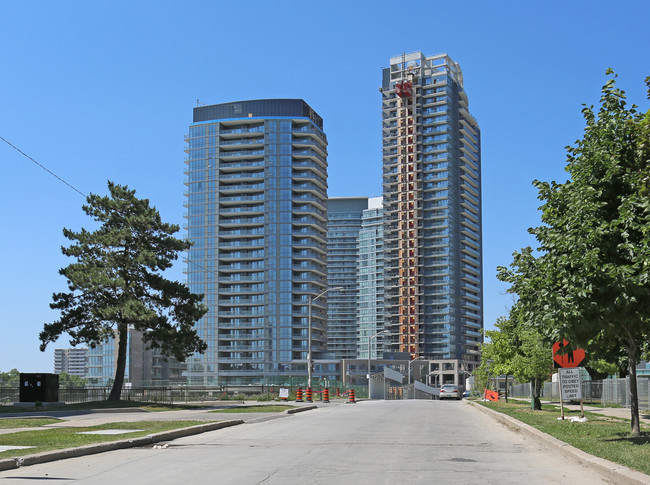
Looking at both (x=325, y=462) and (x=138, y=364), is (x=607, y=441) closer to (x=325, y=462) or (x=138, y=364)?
(x=325, y=462)

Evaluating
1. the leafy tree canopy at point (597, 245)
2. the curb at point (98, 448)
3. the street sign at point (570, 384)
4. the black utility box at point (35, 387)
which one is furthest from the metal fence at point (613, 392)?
the black utility box at point (35, 387)

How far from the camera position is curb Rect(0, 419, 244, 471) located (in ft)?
41.2

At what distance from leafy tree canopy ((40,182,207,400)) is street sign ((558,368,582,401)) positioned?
23592mm

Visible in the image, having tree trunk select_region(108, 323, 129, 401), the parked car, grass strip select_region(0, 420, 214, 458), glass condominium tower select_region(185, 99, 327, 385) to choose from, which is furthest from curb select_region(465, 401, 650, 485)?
glass condominium tower select_region(185, 99, 327, 385)

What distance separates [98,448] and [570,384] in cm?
1669

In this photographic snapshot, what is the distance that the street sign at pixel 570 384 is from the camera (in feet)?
82.3

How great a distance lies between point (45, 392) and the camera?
1563 inches

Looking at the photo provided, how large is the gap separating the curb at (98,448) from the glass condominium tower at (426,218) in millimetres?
164901

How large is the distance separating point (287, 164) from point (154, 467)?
138 metres

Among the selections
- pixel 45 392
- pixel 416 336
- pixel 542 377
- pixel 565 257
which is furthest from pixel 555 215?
pixel 416 336

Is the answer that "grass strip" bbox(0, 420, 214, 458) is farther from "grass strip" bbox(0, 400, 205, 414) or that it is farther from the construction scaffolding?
the construction scaffolding

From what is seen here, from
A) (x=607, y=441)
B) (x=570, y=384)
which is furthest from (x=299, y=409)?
(x=607, y=441)

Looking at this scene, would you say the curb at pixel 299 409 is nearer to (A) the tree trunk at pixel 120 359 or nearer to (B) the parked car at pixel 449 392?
(A) the tree trunk at pixel 120 359

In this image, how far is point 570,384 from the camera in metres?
25.2
